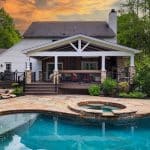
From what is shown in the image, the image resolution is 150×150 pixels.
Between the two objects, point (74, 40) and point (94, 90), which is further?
point (74, 40)

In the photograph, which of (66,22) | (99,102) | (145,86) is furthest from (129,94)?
(66,22)

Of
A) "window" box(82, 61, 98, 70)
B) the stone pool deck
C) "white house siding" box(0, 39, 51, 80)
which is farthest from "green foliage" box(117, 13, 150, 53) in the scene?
the stone pool deck

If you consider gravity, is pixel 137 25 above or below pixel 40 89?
above

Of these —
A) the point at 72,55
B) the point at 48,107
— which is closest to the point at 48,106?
the point at 48,107

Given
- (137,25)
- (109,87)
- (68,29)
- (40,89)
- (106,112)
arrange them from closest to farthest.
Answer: (106,112) < (109,87) < (40,89) < (68,29) < (137,25)

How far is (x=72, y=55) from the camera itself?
24672 millimetres

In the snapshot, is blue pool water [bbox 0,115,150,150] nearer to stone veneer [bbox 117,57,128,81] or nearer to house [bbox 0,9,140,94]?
house [bbox 0,9,140,94]

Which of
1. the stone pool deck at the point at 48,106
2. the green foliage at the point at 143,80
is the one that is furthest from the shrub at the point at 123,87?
the stone pool deck at the point at 48,106

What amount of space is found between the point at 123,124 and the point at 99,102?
440cm

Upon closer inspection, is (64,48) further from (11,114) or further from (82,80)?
(11,114)

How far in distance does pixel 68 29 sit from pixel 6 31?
29.6m

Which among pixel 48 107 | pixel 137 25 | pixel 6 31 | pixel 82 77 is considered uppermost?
pixel 6 31

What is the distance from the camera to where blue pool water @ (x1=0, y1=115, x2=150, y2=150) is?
1188 centimetres

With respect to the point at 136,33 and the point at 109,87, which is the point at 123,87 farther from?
the point at 136,33
